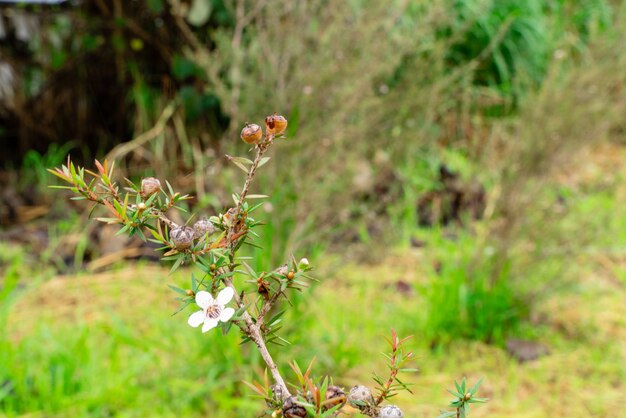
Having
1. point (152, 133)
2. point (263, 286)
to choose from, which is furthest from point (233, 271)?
point (152, 133)

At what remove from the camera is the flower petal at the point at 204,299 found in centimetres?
62

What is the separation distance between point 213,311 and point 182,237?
0.07m

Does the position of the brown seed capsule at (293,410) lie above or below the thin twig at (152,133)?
above

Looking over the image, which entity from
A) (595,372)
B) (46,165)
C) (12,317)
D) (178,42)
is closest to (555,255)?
(595,372)

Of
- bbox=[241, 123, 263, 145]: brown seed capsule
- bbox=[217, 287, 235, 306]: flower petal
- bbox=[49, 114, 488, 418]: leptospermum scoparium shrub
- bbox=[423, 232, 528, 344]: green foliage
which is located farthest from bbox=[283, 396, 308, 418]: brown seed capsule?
bbox=[423, 232, 528, 344]: green foliage

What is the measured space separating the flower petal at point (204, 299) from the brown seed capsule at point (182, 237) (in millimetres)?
48

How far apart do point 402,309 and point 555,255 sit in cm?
67

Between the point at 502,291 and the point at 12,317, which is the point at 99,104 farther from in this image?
the point at 502,291

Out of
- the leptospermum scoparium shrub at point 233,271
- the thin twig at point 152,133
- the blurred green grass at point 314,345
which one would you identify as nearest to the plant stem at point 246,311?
the leptospermum scoparium shrub at point 233,271

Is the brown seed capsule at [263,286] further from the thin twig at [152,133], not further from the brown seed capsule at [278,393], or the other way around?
the thin twig at [152,133]

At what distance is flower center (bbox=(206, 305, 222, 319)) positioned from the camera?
0.62 meters

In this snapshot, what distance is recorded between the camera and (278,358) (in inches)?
93.3

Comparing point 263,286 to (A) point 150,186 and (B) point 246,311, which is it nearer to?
(B) point 246,311

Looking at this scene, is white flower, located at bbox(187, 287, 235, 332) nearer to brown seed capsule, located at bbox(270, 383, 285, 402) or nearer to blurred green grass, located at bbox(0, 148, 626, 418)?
brown seed capsule, located at bbox(270, 383, 285, 402)
